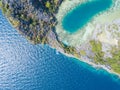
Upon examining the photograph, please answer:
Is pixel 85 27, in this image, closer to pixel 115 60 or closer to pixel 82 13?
pixel 82 13

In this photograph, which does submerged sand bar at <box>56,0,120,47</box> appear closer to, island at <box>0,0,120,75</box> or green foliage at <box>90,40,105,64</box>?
island at <box>0,0,120,75</box>

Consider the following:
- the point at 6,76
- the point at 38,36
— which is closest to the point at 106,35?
the point at 38,36

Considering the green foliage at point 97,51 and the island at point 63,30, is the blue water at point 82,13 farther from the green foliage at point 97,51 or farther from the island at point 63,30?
the green foliage at point 97,51

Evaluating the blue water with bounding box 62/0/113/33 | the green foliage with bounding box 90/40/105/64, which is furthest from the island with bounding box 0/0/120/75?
the blue water with bounding box 62/0/113/33

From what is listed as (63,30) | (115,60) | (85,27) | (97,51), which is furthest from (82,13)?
(115,60)

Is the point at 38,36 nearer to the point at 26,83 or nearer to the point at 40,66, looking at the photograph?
the point at 40,66
